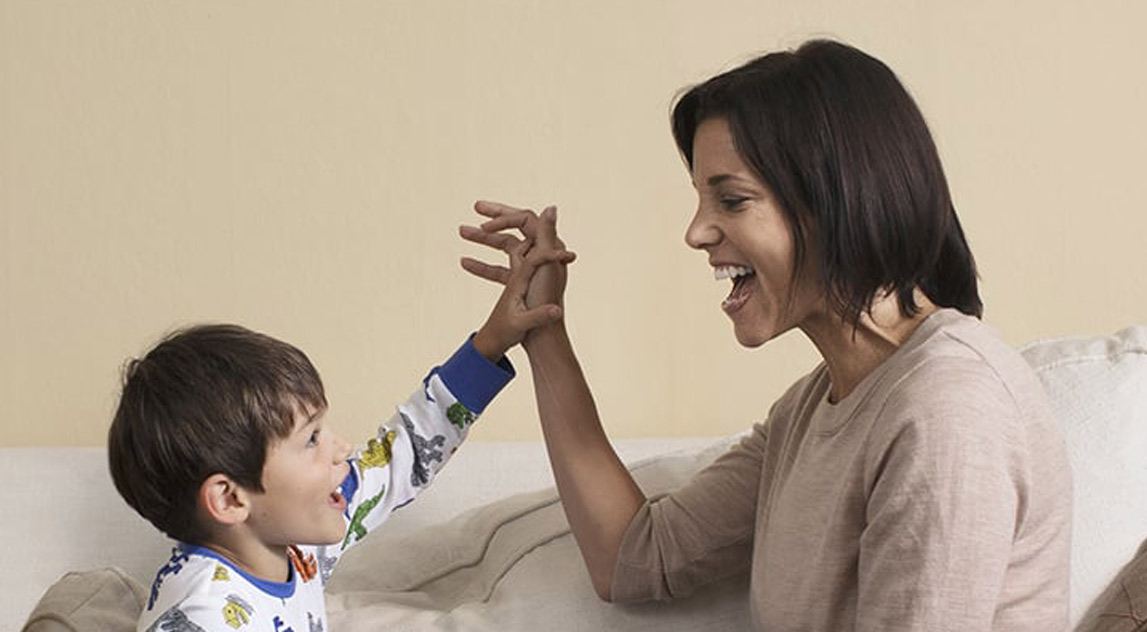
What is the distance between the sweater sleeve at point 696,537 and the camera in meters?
1.75

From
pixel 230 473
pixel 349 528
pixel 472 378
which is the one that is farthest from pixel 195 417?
pixel 472 378

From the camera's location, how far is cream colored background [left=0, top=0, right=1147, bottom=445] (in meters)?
2.29

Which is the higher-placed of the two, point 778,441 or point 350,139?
point 350,139

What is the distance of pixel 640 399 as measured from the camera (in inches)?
96.3

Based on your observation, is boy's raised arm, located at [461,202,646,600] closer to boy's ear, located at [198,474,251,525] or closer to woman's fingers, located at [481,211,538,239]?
woman's fingers, located at [481,211,538,239]

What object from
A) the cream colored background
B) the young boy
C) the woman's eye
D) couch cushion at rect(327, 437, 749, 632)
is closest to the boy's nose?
the young boy

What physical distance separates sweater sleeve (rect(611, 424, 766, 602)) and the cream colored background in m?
0.65

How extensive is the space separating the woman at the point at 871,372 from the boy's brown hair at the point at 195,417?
42 centimetres

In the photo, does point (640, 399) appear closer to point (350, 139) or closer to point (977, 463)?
point (350, 139)

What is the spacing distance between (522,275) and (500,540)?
0.30m

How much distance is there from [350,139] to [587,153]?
1.08ft

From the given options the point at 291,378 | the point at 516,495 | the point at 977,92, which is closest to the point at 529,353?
the point at 516,495

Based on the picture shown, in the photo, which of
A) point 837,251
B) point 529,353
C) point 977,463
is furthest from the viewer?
point 529,353

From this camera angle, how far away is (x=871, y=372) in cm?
155
